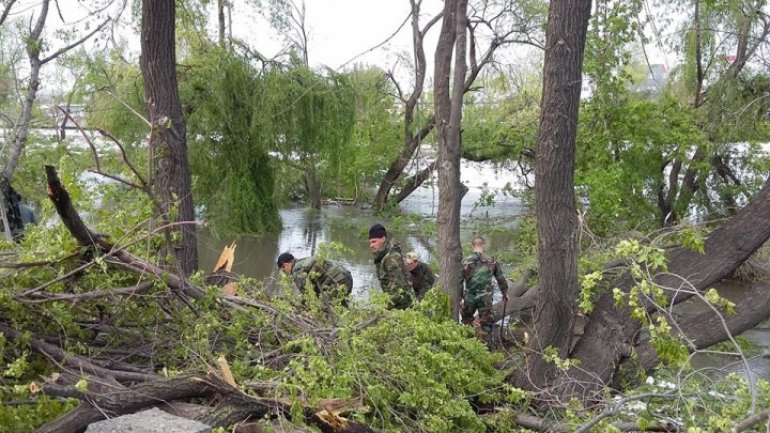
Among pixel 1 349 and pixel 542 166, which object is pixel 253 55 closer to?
pixel 542 166

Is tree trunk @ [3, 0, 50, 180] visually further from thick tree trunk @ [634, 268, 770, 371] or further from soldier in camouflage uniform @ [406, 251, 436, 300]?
thick tree trunk @ [634, 268, 770, 371]

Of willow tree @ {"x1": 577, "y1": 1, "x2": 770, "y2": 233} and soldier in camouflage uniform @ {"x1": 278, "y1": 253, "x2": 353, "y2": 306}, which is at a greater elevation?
willow tree @ {"x1": 577, "y1": 1, "x2": 770, "y2": 233}

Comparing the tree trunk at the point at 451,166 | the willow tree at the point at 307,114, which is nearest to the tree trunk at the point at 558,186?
the tree trunk at the point at 451,166

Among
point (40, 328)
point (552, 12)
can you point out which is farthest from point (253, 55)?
point (40, 328)

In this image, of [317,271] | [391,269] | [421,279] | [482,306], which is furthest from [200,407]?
[482,306]

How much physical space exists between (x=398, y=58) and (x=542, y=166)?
13.8m

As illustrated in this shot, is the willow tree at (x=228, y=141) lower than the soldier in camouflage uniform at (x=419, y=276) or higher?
higher

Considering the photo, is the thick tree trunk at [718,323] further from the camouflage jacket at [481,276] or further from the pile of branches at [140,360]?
the pile of branches at [140,360]

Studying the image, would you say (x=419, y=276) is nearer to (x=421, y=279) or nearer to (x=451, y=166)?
(x=421, y=279)

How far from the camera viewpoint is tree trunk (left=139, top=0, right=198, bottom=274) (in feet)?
24.1

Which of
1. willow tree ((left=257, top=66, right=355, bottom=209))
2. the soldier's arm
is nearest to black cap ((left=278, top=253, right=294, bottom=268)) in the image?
the soldier's arm

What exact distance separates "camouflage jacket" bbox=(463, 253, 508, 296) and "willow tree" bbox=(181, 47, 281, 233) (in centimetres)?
723

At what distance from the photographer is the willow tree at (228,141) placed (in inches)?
543

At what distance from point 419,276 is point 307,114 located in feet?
22.6
